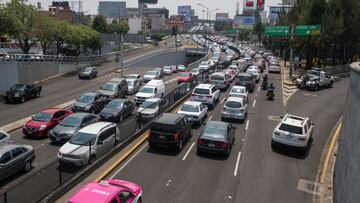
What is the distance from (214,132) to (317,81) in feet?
92.6

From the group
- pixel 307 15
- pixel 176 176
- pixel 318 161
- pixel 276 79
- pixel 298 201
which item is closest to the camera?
pixel 298 201

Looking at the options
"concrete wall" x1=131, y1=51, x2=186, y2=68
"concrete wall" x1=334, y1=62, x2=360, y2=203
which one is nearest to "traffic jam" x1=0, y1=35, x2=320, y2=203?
"concrete wall" x1=334, y1=62, x2=360, y2=203

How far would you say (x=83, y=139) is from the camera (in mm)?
18438

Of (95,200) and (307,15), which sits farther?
(307,15)

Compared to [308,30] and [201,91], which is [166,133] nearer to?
[201,91]

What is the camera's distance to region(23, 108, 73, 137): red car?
Result: 23.0 meters

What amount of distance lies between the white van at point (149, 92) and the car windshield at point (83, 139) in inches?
599

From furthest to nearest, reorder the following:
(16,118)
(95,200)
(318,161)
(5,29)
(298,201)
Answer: (5,29)
(16,118)
(318,161)
(298,201)
(95,200)

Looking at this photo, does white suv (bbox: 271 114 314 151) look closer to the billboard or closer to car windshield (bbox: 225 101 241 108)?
car windshield (bbox: 225 101 241 108)

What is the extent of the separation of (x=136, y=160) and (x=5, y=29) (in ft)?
92.5

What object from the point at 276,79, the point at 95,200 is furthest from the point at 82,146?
the point at 276,79

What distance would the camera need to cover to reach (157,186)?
1598 centimetres

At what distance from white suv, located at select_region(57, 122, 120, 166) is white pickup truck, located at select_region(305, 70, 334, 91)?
98.1 feet

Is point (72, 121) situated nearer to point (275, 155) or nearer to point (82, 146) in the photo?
point (82, 146)
